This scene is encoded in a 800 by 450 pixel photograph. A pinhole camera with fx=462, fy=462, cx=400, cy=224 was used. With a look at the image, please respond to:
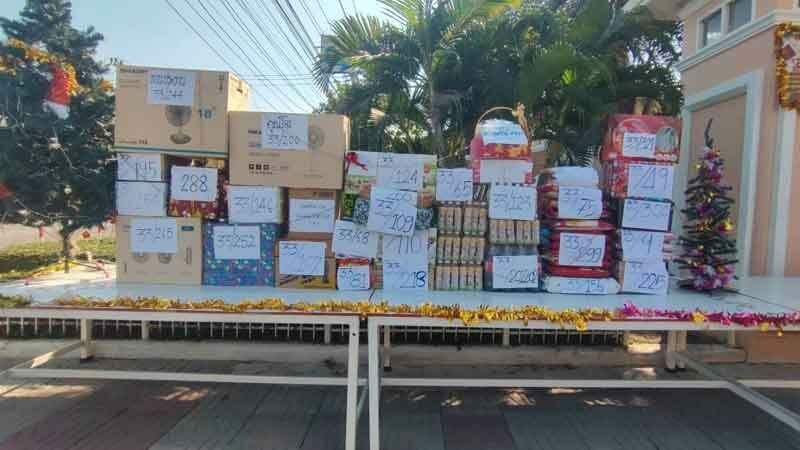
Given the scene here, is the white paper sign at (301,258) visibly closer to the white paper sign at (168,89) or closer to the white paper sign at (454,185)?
the white paper sign at (454,185)

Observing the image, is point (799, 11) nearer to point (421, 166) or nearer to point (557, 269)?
point (557, 269)

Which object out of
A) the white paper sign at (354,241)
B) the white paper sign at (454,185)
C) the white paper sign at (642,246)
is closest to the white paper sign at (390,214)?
the white paper sign at (354,241)

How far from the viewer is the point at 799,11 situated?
12.4 feet

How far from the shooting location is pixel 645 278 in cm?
295

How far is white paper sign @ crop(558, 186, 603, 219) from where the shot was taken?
118 inches

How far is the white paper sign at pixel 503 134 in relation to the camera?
2.96m

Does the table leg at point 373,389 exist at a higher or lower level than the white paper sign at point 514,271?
lower

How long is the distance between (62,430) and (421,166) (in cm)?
281

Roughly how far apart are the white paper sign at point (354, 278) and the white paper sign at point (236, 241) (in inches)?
23.0

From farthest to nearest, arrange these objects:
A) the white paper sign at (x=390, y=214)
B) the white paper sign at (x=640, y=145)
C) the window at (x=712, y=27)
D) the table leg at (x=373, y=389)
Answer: the window at (x=712, y=27), the white paper sign at (x=640, y=145), the white paper sign at (x=390, y=214), the table leg at (x=373, y=389)

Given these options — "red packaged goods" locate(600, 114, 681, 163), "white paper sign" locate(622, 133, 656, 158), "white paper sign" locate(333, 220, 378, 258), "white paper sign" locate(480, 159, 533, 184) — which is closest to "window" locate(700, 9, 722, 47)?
"red packaged goods" locate(600, 114, 681, 163)

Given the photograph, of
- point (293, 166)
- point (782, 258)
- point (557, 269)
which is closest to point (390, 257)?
point (293, 166)

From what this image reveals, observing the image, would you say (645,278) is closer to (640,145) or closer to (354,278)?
(640,145)

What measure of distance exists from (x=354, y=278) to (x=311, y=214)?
51 cm
